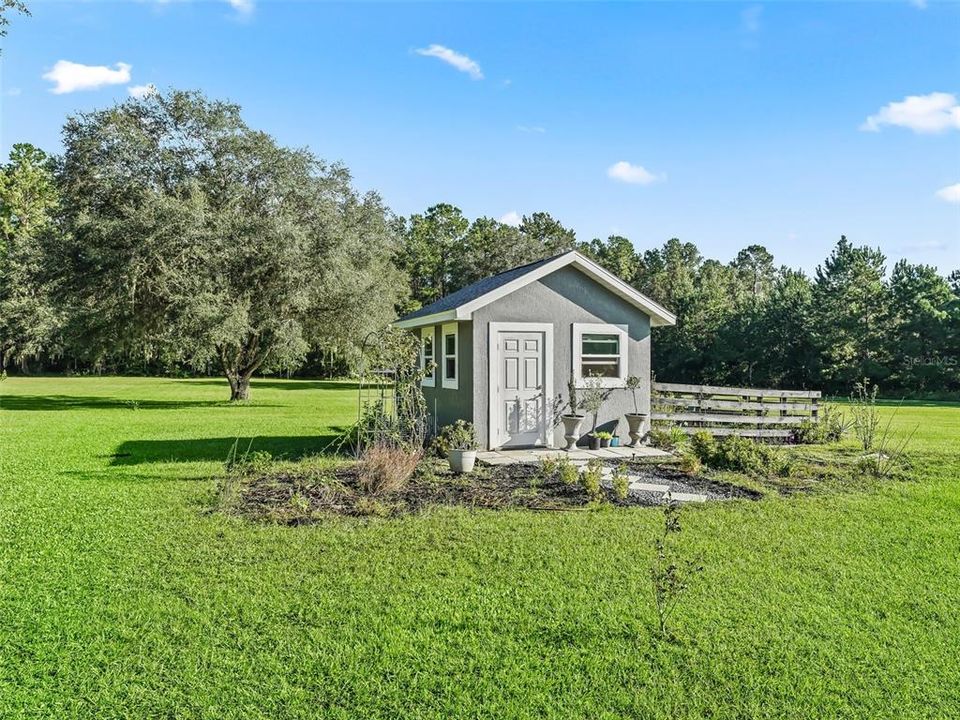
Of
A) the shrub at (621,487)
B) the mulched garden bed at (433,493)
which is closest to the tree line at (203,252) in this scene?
the mulched garden bed at (433,493)

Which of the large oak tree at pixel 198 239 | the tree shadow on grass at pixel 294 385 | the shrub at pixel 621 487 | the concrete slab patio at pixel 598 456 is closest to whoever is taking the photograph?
the shrub at pixel 621 487

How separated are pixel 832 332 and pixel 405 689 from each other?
36230 mm

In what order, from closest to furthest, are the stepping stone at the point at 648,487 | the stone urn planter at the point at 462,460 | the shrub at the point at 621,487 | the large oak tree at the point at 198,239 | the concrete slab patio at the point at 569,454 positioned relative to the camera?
the shrub at the point at 621,487 → the stepping stone at the point at 648,487 → the stone urn planter at the point at 462,460 → the concrete slab patio at the point at 569,454 → the large oak tree at the point at 198,239

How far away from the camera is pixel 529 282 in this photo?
11367mm

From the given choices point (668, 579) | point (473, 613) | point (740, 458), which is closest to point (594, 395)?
point (740, 458)

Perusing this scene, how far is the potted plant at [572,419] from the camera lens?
11367mm

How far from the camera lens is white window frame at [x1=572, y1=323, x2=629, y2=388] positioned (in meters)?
11.7

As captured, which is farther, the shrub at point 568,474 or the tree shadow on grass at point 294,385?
the tree shadow on grass at point 294,385

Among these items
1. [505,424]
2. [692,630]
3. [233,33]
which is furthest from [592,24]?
[692,630]

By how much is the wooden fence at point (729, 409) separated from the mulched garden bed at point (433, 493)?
13.2 ft

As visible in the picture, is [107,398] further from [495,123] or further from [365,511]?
[365,511]

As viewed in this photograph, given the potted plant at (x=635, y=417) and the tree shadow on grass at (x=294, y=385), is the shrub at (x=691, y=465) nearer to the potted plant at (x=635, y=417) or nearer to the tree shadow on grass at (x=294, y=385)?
the potted plant at (x=635, y=417)

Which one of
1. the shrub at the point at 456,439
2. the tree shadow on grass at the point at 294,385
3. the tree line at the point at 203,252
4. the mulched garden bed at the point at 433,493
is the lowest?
the mulched garden bed at the point at 433,493

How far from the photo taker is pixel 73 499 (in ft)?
25.6
